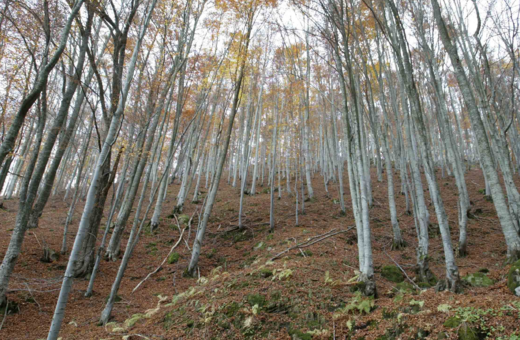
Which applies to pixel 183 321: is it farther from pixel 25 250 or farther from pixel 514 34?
pixel 514 34

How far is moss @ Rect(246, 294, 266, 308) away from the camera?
3.75 m

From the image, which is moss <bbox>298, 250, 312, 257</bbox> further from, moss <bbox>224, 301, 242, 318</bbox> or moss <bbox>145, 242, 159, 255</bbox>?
moss <bbox>145, 242, 159, 255</bbox>

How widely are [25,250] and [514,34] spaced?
531 inches

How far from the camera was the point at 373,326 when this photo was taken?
274cm

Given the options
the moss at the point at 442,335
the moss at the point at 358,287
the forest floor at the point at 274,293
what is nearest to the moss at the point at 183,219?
the forest floor at the point at 274,293

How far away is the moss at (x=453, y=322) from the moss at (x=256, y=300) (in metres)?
2.29

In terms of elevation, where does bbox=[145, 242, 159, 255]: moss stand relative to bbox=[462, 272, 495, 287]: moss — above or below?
below

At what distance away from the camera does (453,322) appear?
228 cm

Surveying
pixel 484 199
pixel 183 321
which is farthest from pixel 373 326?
pixel 484 199

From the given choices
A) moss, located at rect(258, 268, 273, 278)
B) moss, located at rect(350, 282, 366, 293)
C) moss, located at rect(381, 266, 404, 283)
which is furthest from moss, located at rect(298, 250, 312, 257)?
moss, located at rect(350, 282, 366, 293)

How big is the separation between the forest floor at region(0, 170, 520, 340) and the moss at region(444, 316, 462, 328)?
0.01 m

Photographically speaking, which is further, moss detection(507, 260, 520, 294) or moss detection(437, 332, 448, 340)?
moss detection(507, 260, 520, 294)

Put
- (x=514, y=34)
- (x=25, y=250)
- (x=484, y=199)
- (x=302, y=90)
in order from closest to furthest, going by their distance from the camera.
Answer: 1. (x=514, y=34)
2. (x=25, y=250)
3. (x=302, y=90)
4. (x=484, y=199)

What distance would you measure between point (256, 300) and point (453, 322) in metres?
2.47
